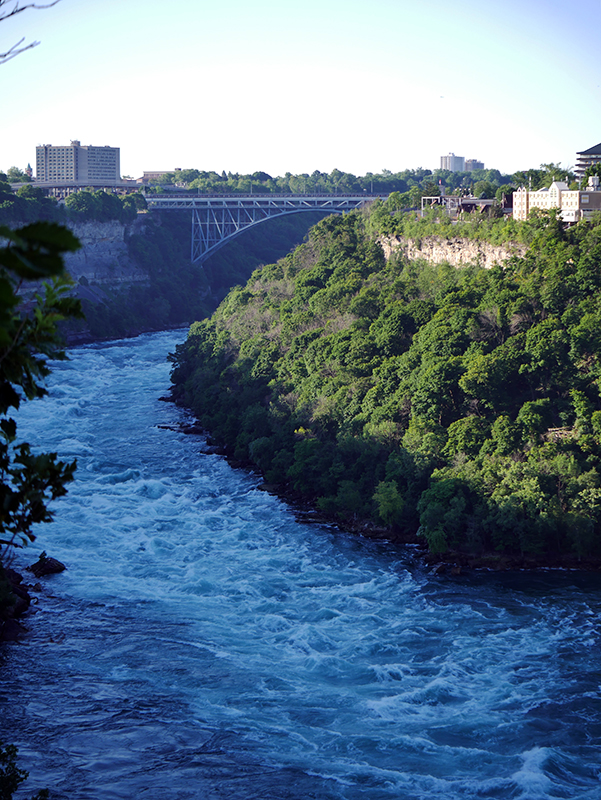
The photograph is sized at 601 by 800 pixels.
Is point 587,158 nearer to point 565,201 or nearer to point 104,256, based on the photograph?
point 565,201

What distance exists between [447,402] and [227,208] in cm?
6266

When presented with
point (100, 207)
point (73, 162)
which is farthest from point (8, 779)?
point (73, 162)

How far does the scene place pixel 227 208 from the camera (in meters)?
91.4

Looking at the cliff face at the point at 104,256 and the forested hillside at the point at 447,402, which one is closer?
the forested hillside at the point at 447,402

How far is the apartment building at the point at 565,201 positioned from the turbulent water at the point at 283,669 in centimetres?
2180

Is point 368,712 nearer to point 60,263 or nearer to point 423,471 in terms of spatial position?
point 423,471

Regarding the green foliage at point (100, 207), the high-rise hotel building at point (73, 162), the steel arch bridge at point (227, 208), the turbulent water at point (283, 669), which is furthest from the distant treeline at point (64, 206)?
the high-rise hotel building at point (73, 162)

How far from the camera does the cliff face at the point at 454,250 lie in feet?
139

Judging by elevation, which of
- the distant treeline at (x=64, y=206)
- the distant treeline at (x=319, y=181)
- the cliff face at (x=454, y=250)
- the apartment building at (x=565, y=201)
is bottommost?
the cliff face at (x=454, y=250)

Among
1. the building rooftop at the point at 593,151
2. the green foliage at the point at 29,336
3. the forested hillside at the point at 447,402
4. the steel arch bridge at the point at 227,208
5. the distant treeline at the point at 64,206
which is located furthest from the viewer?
the steel arch bridge at the point at 227,208

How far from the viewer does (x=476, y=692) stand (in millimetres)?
21641

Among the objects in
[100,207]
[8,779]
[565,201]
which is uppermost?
[100,207]

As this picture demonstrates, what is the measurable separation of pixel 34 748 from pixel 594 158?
59.9m

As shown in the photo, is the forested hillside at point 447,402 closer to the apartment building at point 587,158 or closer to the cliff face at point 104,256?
the apartment building at point 587,158
